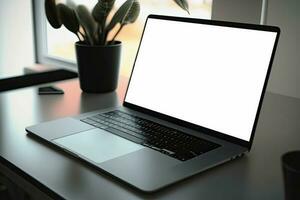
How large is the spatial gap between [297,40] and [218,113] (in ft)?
1.38

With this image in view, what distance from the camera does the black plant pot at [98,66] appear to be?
1.21m

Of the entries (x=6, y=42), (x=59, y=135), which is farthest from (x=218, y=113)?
(x=6, y=42)

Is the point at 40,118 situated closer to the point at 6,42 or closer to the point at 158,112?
the point at 158,112

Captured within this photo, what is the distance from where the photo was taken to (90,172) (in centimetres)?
75

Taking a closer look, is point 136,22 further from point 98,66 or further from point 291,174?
point 291,174

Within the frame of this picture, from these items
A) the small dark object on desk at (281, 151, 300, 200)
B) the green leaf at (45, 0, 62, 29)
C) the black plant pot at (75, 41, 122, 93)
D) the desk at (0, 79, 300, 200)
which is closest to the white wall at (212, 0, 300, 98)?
the desk at (0, 79, 300, 200)

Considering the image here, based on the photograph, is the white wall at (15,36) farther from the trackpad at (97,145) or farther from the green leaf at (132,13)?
the trackpad at (97,145)

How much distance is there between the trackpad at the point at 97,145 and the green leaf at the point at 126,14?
0.41m

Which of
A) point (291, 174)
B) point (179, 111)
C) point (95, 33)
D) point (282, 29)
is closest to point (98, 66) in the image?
point (95, 33)

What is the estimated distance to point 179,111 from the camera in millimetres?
957

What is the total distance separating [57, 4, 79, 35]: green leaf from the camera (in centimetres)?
117

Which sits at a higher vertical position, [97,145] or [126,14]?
[126,14]

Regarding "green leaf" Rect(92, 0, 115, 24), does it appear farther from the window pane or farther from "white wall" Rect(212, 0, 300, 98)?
"white wall" Rect(212, 0, 300, 98)

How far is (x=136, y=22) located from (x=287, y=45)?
0.63 meters
